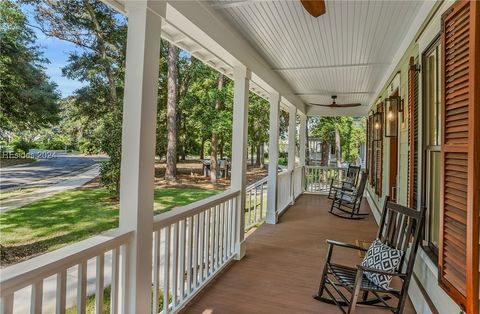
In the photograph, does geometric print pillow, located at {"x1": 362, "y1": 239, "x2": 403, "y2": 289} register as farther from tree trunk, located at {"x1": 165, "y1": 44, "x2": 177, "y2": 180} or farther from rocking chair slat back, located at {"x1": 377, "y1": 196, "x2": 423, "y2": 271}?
tree trunk, located at {"x1": 165, "y1": 44, "x2": 177, "y2": 180}

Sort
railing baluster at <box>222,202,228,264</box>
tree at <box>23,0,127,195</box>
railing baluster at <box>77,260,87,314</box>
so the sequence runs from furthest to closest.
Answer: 1. tree at <box>23,0,127,195</box>
2. railing baluster at <box>222,202,228,264</box>
3. railing baluster at <box>77,260,87,314</box>

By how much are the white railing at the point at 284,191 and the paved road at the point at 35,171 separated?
3.78 meters

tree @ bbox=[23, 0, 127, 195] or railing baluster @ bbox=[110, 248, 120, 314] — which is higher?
tree @ bbox=[23, 0, 127, 195]

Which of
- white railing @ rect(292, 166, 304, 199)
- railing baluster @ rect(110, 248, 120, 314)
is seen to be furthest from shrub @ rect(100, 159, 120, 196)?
white railing @ rect(292, 166, 304, 199)

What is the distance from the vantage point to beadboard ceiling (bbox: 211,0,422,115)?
8.63 ft

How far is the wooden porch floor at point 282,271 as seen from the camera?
2.58 m

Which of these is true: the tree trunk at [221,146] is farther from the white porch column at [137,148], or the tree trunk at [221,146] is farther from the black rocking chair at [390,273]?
the white porch column at [137,148]

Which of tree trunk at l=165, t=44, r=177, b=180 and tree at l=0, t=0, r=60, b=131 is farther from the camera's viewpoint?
tree trunk at l=165, t=44, r=177, b=180

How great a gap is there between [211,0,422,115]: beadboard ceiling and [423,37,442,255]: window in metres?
0.58

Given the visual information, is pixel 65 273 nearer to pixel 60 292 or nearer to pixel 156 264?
pixel 60 292

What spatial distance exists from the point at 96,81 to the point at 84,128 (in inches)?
43.3

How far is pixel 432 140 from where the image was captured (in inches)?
95.5

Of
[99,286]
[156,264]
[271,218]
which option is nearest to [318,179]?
[271,218]

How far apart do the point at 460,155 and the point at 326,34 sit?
7.23 feet
